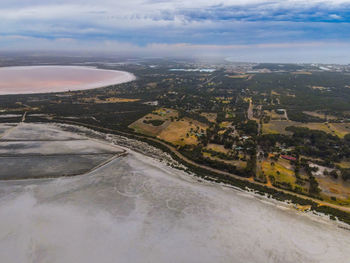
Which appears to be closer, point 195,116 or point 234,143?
point 234,143

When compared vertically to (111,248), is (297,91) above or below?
above

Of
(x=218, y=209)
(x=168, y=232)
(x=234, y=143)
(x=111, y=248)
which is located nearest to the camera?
(x=111, y=248)

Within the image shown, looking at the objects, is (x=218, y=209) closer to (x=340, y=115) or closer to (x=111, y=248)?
(x=111, y=248)

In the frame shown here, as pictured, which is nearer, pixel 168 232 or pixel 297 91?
pixel 168 232

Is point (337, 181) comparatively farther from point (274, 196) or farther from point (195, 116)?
point (195, 116)

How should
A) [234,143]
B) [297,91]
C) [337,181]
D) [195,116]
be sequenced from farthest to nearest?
[297,91]
[195,116]
[234,143]
[337,181]

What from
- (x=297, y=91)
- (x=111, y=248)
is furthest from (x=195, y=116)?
(x=297, y=91)

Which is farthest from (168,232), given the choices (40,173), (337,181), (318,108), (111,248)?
Answer: (318,108)
